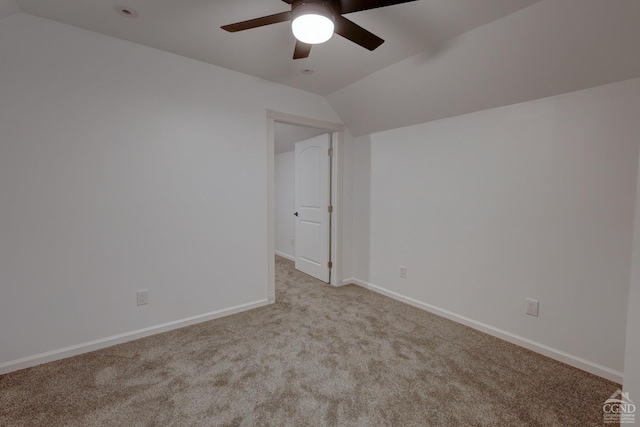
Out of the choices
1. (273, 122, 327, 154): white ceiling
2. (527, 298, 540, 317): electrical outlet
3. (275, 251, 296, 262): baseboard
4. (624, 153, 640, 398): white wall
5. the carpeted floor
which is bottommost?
(275, 251, 296, 262): baseboard

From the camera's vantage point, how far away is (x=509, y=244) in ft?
7.52

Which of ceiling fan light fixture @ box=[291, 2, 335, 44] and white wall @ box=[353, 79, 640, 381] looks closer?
ceiling fan light fixture @ box=[291, 2, 335, 44]

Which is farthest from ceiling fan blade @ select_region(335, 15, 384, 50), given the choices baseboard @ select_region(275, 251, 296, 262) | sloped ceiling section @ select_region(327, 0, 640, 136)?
baseboard @ select_region(275, 251, 296, 262)

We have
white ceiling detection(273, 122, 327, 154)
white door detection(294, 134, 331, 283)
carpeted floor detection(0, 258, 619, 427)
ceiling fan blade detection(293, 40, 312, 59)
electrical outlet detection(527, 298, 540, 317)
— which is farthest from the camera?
white ceiling detection(273, 122, 327, 154)

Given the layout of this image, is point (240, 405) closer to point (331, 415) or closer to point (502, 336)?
point (331, 415)

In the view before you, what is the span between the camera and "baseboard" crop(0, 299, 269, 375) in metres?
1.87

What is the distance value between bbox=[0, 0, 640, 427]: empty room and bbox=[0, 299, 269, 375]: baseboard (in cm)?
Result: 1

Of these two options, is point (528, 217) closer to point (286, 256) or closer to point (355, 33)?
point (355, 33)

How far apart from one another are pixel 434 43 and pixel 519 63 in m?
0.62

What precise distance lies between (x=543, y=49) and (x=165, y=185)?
3.06 metres

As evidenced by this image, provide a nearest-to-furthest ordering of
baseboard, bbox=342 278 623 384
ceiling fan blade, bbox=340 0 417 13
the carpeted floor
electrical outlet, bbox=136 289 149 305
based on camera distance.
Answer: ceiling fan blade, bbox=340 0 417 13
the carpeted floor
baseboard, bbox=342 278 623 384
electrical outlet, bbox=136 289 149 305

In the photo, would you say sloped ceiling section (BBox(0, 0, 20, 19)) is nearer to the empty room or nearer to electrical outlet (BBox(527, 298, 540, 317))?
the empty room

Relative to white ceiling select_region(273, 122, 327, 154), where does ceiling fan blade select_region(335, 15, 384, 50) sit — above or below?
above

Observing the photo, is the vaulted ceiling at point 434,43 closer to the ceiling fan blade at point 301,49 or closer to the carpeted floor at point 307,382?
the ceiling fan blade at point 301,49
